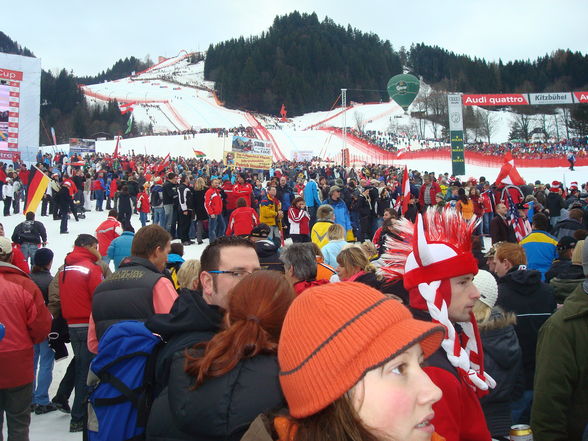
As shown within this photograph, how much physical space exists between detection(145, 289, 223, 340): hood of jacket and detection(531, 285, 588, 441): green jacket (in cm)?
139

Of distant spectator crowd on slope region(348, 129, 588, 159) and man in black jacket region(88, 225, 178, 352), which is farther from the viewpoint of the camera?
distant spectator crowd on slope region(348, 129, 588, 159)

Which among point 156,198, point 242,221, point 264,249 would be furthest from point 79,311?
point 156,198

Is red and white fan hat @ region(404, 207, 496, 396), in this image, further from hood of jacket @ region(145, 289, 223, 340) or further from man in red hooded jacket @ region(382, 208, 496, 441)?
hood of jacket @ region(145, 289, 223, 340)

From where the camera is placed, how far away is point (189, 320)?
2049 millimetres

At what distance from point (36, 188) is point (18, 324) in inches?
242

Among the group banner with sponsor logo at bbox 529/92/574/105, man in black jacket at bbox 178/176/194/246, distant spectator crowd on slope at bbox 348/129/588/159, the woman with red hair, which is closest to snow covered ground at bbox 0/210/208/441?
man in black jacket at bbox 178/176/194/246

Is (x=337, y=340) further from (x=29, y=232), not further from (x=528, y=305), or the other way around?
(x=29, y=232)

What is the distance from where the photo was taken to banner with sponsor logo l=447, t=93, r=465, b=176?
92.1 feet

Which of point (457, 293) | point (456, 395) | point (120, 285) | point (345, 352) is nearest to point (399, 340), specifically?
point (345, 352)

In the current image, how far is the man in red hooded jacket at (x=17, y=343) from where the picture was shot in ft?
11.3

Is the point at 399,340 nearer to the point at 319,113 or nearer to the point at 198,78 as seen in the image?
the point at 319,113

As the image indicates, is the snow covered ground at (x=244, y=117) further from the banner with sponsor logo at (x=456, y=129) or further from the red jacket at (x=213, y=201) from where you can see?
the red jacket at (x=213, y=201)

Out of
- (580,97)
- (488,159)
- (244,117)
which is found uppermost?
(244,117)

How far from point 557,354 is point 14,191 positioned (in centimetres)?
1821
